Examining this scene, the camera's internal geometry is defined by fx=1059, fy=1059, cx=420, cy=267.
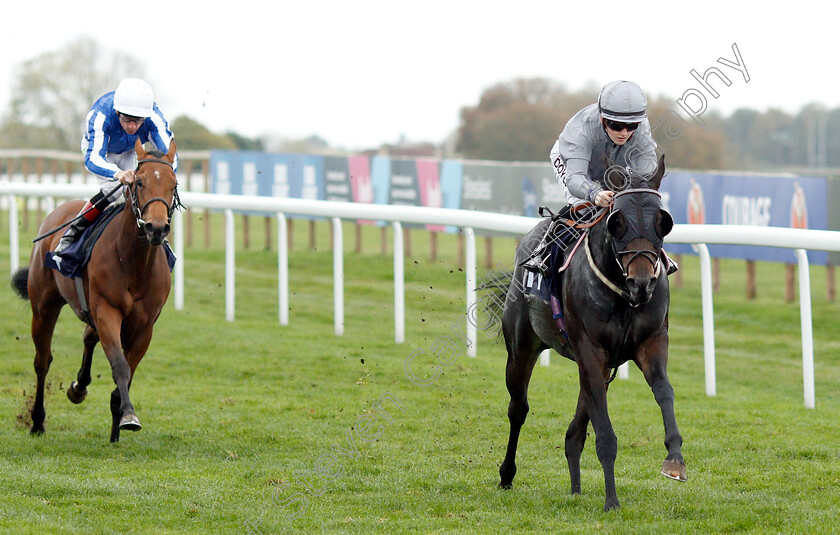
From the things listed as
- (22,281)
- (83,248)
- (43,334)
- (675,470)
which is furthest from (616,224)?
(22,281)

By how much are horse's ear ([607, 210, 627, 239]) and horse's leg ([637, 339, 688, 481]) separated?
1.55ft

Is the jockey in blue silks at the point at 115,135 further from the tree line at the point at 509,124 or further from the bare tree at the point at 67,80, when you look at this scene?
the bare tree at the point at 67,80

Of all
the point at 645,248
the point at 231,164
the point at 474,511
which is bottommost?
the point at 474,511

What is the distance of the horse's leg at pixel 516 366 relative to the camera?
4770 mm

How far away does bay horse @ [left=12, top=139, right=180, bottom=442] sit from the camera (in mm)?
5074

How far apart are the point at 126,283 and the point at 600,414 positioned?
2.60 meters

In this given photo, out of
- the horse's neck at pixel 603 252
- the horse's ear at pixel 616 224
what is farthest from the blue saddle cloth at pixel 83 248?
the horse's ear at pixel 616 224

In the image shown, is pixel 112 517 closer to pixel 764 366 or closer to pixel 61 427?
pixel 61 427

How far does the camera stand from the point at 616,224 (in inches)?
157

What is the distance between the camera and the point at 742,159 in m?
17.8

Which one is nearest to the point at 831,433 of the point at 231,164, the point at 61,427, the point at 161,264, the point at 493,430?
the point at 493,430

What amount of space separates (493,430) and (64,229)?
2.71 m

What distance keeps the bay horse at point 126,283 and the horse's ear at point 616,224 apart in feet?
7.09

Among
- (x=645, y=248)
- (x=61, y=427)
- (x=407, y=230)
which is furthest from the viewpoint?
(x=407, y=230)
